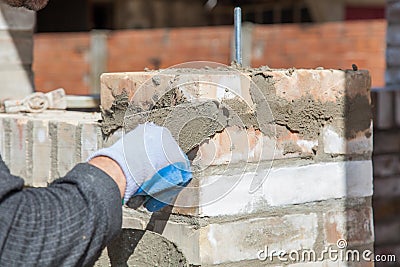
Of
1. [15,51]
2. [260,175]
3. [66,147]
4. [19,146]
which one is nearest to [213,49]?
[15,51]

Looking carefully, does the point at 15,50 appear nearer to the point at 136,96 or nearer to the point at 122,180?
the point at 136,96

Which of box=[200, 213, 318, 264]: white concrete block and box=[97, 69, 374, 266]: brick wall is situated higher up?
box=[97, 69, 374, 266]: brick wall

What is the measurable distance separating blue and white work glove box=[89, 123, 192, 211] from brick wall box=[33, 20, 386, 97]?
634 centimetres

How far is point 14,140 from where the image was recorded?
237 cm

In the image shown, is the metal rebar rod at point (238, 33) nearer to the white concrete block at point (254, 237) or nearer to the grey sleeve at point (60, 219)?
the white concrete block at point (254, 237)

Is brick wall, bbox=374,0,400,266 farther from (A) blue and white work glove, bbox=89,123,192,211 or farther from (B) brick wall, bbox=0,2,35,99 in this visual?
(A) blue and white work glove, bbox=89,123,192,211

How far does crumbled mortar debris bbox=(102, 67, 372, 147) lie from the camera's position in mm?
1839

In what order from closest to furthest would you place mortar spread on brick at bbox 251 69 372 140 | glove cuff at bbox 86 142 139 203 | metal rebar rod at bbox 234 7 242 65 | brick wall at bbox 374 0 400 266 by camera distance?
glove cuff at bbox 86 142 139 203 < mortar spread on brick at bbox 251 69 372 140 < metal rebar rod at bbox 234 7 242 65 < brick wall at bbox 374 0 400 266

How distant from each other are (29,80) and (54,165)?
0.98 m

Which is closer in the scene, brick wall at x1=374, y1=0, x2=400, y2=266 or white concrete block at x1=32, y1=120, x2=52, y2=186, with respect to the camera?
white concrete block at x1=32, y1=120, x2=52, y2=186

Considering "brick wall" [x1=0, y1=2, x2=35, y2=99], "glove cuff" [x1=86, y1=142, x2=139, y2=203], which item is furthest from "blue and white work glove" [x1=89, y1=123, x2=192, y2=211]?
"brick wall" [x1=0, y1=2, x2=35, y2=99]

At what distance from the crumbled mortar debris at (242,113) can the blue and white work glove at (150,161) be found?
5 cm
